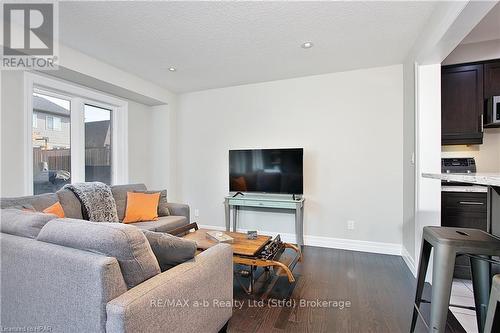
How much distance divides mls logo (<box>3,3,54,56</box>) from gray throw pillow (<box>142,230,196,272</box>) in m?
2.20

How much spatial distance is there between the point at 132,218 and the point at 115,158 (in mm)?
1402

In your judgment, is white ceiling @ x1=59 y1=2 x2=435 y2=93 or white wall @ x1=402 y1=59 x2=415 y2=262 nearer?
white ceiling @ x1=59 y1=2 x2=435 y2=93

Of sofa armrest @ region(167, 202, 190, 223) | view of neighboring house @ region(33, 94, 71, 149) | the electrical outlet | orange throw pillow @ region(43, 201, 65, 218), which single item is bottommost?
the electrical outlet

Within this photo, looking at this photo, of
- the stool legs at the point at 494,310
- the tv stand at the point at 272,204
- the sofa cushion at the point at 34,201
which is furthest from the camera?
the tv stand at the point at 272,204

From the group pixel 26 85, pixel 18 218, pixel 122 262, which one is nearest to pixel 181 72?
pixel 26 85

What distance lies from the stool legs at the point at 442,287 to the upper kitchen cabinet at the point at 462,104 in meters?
1.97

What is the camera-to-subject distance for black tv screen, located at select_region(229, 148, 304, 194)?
3518 millimetres

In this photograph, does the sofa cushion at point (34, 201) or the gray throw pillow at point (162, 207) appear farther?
the gray throw pillow at point (162, 207)

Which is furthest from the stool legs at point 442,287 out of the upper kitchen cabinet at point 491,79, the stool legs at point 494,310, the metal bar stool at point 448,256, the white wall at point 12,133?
the white wall at point 12,133

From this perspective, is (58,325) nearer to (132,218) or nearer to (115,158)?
(132,218)

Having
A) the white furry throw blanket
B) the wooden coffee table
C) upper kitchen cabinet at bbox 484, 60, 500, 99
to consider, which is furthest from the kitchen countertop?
the white furry throw blanket

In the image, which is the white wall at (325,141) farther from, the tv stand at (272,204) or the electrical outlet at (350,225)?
the tv stand at (272,204)

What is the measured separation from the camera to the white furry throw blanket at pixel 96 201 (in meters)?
2.70

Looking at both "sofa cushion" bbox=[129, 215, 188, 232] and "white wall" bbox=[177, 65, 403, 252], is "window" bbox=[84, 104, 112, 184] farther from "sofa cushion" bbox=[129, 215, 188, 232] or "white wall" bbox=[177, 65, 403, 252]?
"white wall" bbox=[177, 65, 403, 252]
